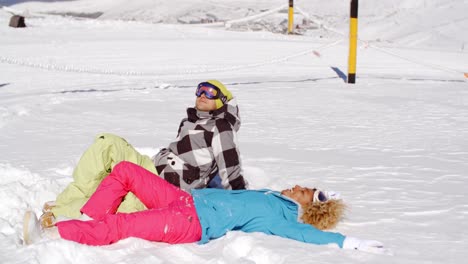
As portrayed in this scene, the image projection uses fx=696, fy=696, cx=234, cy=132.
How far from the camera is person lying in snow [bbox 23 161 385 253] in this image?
9.61 feet

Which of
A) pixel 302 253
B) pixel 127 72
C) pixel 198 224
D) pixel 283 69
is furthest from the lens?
pixel 283 69

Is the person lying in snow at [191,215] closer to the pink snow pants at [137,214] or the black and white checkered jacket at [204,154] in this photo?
the pink snow pants at [137,214]

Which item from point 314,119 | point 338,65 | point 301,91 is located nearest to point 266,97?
point 301,91

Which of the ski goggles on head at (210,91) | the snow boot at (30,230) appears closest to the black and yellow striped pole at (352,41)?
the ski goggles on head at (210,91)

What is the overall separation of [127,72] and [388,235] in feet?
17.8

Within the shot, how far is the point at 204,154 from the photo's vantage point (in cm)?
350

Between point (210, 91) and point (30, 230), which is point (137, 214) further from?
point (210, 91)

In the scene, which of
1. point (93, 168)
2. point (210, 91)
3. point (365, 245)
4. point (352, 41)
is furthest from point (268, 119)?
point (365, 245)

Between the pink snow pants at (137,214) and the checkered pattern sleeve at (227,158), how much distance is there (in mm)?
217

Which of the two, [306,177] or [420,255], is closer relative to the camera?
[420,255]

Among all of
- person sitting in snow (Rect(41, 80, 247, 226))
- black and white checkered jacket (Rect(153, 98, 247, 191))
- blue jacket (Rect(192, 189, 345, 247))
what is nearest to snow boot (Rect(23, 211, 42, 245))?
person sitting in snow (Rect(41, 80, 247, 226))

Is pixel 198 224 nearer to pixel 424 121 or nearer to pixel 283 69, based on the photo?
pixel 424 121

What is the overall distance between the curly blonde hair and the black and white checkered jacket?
381 mm

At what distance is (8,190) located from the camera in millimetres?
3602
